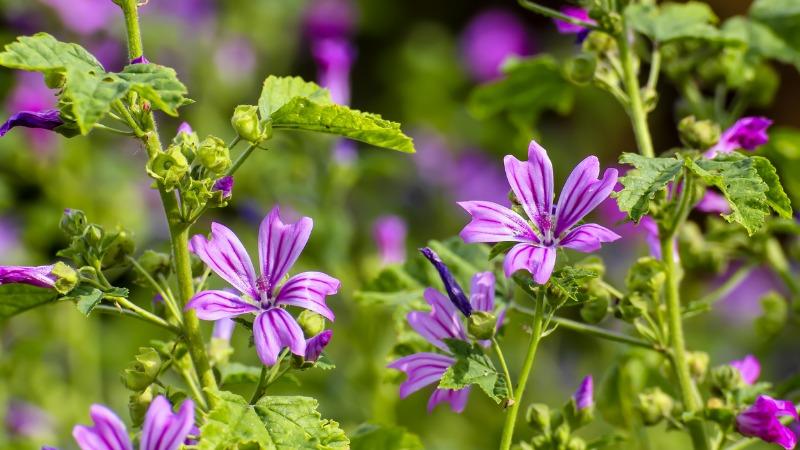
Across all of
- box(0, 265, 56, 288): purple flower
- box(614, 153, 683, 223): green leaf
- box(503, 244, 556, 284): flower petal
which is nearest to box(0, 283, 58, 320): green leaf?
box(0, 265, 56, 288): purple flower

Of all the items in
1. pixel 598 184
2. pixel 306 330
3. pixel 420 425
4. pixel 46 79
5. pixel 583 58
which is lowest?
pixel 420 425

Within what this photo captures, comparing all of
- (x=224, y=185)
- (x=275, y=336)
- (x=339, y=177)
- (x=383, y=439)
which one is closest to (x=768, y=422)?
(x=383, y=439)

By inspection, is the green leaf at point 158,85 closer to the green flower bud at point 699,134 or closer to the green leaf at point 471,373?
the green leaf at point 471,373

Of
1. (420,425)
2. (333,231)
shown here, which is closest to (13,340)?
(333,231)

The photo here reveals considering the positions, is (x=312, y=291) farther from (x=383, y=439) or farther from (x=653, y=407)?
(x=653, y=407)

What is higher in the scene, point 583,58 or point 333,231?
point 583,58

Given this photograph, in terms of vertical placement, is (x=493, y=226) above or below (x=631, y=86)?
below

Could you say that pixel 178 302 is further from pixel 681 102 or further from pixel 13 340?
pixel 13 340
